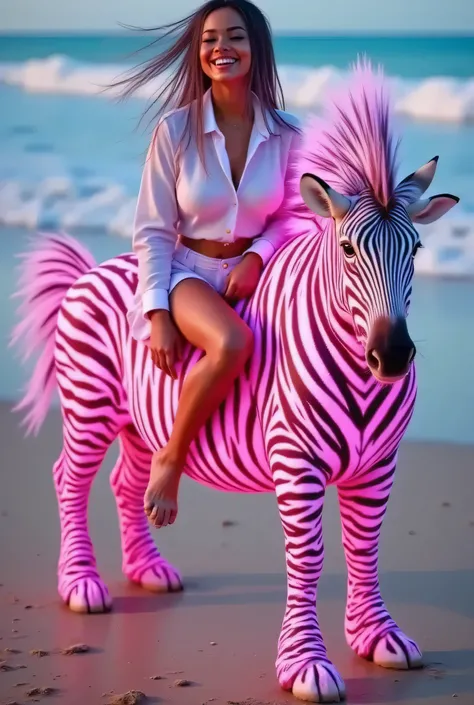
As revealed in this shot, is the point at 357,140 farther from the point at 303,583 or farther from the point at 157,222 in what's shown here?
the point at 303,583

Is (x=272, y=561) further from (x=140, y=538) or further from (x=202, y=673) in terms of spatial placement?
(x=202, y=673)

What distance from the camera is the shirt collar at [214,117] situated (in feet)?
7.84

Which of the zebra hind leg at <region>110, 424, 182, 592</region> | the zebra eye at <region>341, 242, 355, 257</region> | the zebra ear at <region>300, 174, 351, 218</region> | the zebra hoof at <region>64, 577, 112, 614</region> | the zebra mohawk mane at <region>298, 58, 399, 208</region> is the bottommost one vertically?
the zebra hoof at <region>64, 577, 112, 614</region>

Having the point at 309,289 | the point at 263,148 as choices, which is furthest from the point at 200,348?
the point at 263,148

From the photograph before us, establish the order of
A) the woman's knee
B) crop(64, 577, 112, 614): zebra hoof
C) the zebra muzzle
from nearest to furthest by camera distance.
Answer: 1. the zebra muzzle
2. the woman's knee
3. crop(64, 577, 112, 614): zebra hoof

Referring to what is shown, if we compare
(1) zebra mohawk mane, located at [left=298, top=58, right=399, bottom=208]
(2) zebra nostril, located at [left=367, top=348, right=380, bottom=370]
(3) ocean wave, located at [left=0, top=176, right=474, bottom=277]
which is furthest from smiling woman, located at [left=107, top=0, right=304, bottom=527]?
(3) ocean wave, located at [left=0, top=176, right=474, bottom=277]

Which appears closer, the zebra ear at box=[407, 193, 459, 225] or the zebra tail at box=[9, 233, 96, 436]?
the zebra ear at box=[407, 193, 459, 225]

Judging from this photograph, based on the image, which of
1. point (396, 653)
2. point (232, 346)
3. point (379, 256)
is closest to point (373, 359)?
point (379, 256)

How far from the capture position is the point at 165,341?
7.77ft

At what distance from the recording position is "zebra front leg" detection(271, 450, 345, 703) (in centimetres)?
217

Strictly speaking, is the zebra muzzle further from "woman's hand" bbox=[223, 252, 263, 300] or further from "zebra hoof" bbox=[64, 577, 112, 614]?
"zebra hoof" bbox=[64, 577, 112, 614]

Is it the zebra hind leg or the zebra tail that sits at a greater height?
the zebra tail

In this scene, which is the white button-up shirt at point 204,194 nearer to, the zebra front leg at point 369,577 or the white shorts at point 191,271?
the white shorts at point 191,271

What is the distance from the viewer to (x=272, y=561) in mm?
3080
